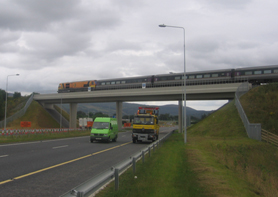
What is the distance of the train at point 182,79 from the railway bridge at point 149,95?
261cm

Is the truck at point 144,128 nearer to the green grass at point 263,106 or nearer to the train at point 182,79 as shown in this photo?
the green grass at point 263,106

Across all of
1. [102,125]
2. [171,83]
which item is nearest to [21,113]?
[171,83]

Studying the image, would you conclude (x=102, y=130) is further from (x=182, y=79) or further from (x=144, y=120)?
(x=182, y=79)

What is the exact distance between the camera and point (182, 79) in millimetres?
47719

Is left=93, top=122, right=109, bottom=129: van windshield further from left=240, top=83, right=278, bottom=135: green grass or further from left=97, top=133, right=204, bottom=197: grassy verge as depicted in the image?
left=240, top=83, right=278, bottom=135: green grass

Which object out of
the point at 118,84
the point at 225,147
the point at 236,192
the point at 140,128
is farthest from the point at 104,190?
the point at 118,84

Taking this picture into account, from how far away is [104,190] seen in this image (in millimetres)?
6469

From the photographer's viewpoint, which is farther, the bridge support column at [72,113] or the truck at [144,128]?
the bridge support column at [72,113]

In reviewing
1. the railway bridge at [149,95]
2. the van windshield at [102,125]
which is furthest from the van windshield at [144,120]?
the railway bridge at [149,95]

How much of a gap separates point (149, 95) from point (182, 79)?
23.8 feet

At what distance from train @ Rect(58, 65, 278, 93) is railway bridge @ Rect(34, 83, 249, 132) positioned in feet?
8.56

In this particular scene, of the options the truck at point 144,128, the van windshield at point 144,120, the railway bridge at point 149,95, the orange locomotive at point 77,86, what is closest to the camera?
the truck at point 144,128

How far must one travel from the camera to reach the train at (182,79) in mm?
→ 41375

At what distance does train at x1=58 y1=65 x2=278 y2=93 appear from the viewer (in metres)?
41.4
